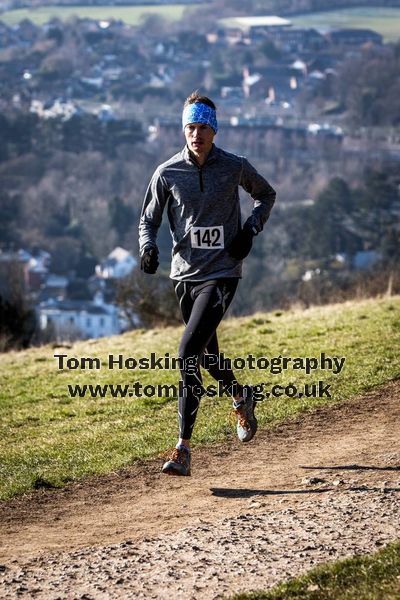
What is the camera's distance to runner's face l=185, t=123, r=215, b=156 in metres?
7.21

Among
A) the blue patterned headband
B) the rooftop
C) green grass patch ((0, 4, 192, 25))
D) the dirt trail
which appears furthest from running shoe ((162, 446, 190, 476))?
green grass patch ((0, 4, 192, 25))

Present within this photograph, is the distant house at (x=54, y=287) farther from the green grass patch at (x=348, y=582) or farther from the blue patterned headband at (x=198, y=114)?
the green grass patch at (x=348, y=582)

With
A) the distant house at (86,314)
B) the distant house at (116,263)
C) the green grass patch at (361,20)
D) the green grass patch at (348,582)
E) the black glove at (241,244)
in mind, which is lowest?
the distant house at (86,314)

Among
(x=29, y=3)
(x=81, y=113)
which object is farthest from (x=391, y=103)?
(x=29, y=3)

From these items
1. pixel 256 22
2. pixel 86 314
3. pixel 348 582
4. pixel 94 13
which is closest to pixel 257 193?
pixel 348 582

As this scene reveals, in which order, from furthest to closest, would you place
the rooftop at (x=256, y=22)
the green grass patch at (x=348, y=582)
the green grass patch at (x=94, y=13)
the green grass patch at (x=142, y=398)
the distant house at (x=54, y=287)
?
the green grass patch at (x=94, y=13)
the rooftop at (x=256, y=22)
the distant house at (x=54, y=287)
the green grass patch at (x=142, y=398)
the green grass patch at (x=348, y=582)

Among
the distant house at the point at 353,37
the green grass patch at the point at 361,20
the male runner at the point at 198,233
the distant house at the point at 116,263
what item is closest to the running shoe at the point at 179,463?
the male runner at the point at 198,233

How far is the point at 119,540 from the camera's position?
20.4 feet

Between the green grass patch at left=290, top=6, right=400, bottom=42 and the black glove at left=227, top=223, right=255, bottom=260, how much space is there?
5093 inches

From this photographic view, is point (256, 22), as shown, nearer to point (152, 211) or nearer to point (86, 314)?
point (86, 314)

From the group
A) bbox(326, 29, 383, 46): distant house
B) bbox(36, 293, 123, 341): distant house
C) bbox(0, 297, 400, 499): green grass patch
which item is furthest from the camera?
bbox(326, 29, 383, 46): distant house

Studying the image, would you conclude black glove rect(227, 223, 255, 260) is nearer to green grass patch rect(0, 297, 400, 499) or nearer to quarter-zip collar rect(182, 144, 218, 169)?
quarter-zip collar rect(182, 144, 218, 169)

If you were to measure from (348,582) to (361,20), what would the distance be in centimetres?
14587

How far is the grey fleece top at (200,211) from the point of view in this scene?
7266 mm
